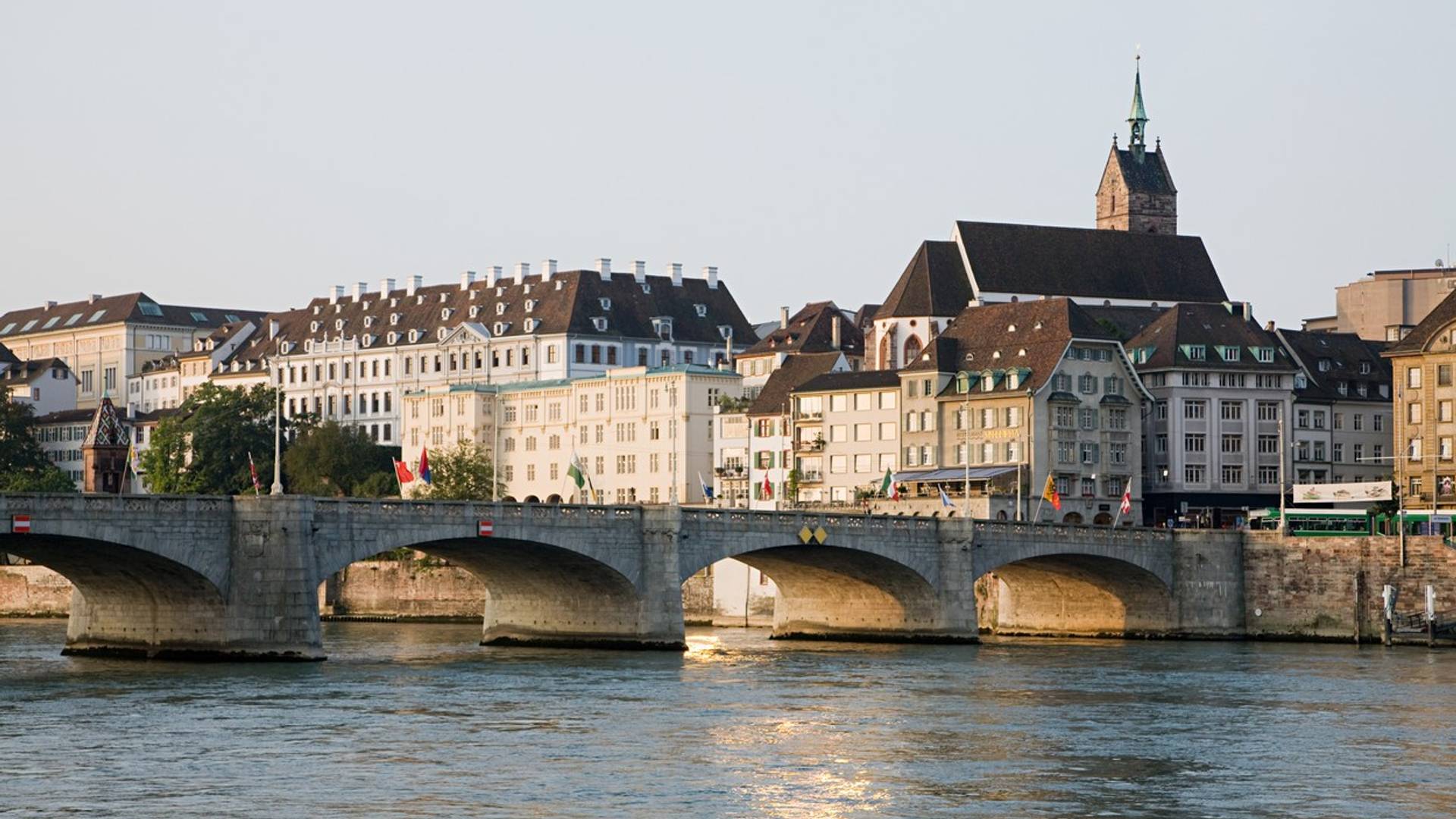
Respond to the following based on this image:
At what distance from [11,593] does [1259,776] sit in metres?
99.2

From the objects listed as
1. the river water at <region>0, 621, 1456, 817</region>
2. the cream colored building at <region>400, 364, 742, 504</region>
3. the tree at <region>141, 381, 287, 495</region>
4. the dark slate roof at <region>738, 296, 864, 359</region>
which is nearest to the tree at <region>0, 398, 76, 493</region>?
the tree at <region>141, 381, 287, 495</region>

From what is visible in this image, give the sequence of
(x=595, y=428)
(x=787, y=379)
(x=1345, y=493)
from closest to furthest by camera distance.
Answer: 1. (x=1345, y=493)
2. (x=787, y=379)
3. (x=595, y=428)

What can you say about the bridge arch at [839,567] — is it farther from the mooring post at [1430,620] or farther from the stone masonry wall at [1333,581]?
the mooring post at [1430,620]

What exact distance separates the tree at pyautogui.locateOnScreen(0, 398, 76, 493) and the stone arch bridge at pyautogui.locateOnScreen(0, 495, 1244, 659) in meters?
86.1

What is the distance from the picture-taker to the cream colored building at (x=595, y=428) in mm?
168750

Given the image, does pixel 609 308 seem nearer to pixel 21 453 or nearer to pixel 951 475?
pixel 21 453

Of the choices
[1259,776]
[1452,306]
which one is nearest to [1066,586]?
[1452,306]

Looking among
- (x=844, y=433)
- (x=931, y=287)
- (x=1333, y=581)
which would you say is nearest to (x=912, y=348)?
(x=931, y=287)

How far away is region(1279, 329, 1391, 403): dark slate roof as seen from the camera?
495ft

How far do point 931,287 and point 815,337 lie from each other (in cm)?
1587

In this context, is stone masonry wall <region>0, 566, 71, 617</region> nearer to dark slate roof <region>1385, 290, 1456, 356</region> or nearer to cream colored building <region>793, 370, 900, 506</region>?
cream colored building <region>793, 370, 900, 506</region>

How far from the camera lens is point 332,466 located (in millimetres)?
166250

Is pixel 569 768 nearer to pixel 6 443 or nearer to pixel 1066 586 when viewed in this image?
pixel 1066 586

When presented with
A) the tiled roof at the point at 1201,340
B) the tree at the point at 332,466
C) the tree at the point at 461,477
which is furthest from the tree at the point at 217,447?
the tiled roof at the point at 1201,340
